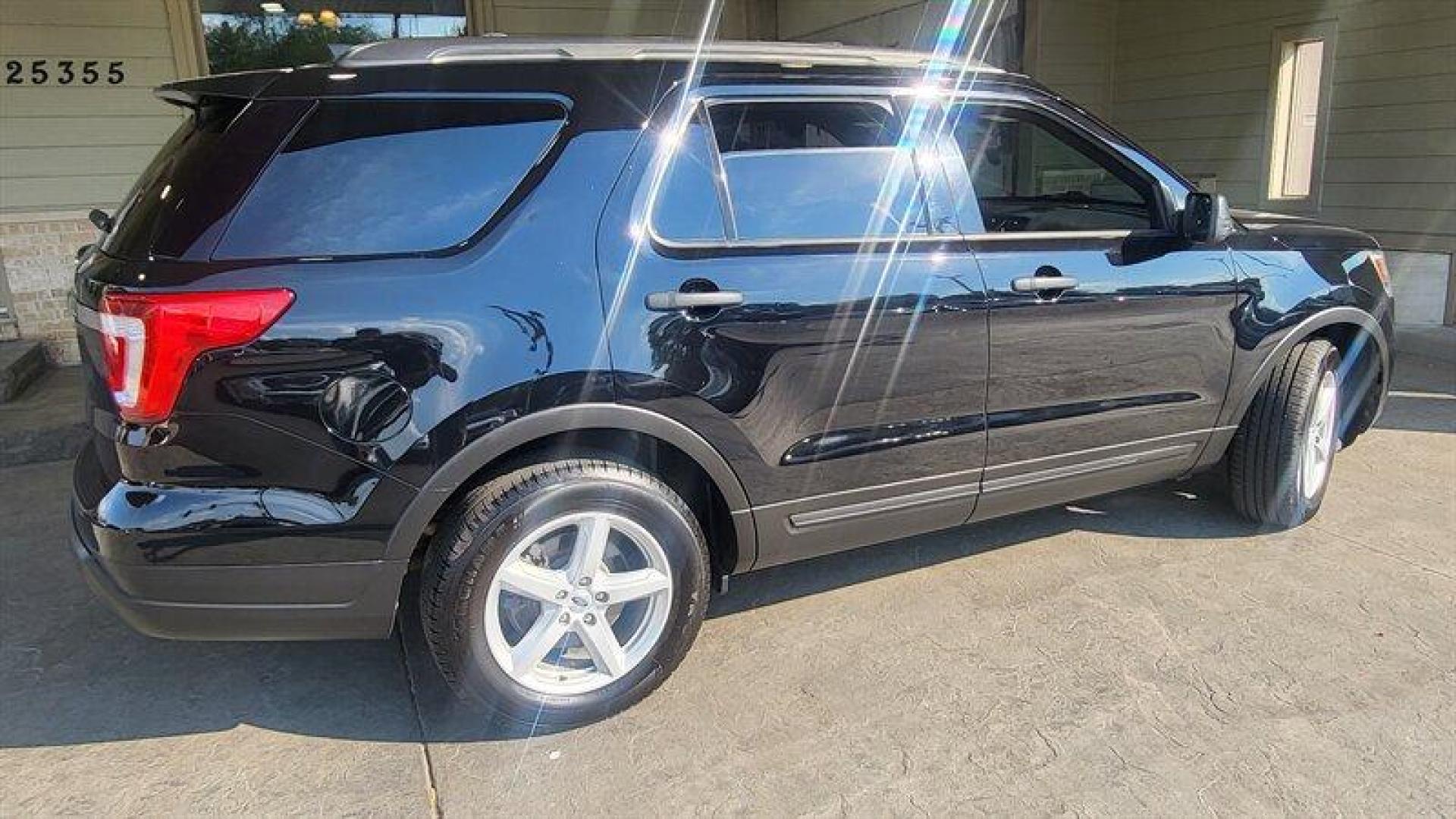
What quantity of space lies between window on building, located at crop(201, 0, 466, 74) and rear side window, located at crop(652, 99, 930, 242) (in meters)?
5.40

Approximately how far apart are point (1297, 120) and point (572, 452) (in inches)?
342

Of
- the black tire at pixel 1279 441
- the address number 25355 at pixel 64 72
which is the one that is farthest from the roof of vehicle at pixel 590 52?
the address number 25355 at pixel 64 72

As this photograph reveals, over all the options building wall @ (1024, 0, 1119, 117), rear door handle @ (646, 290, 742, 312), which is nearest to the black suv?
rear door handle @ (646, 290, 742, 312)

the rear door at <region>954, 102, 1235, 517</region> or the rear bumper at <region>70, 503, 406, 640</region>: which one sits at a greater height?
the rear door at <region>954, 102, 1235, 517</region>

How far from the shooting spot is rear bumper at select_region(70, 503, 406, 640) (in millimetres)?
2488

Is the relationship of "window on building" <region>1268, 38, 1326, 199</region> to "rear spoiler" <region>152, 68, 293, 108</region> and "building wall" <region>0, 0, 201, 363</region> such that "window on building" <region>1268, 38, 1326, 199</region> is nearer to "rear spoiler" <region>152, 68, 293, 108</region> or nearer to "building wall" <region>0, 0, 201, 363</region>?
"rear spoiler" <region>152, 68, 293, 108</region>

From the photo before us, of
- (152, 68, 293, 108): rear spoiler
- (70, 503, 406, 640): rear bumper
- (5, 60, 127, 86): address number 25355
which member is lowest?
(70, 503, 406, 640): rear bumper

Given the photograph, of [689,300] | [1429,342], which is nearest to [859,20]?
[1429,342]

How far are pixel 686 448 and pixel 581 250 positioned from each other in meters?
0.64

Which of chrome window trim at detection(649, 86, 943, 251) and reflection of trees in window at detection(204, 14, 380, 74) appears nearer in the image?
chrome window trim at detection(649, 86, 943, 251)

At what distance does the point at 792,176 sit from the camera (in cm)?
305

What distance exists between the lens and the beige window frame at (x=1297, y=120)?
8367 millimetres

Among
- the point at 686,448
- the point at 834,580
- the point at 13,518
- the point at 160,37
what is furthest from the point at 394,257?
the point at 160,37

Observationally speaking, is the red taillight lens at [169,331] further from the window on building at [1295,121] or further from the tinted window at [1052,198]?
the window on building at [1295,121]
